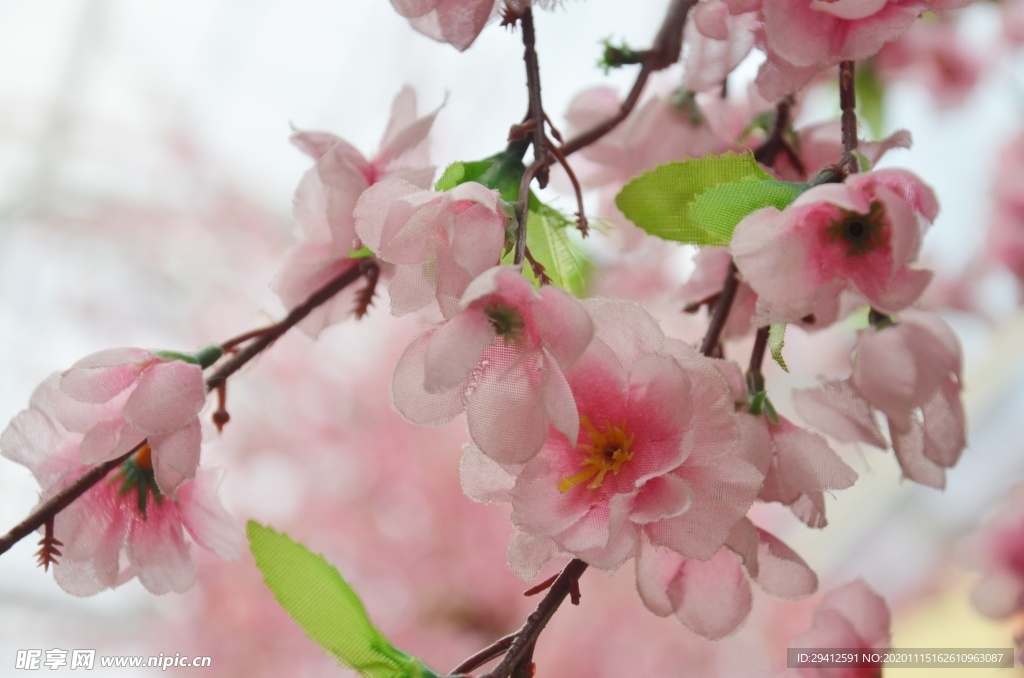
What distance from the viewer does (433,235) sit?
0.21 m

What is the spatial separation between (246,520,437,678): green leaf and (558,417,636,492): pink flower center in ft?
0.30

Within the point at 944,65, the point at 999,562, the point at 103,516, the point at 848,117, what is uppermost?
the point at 944,65

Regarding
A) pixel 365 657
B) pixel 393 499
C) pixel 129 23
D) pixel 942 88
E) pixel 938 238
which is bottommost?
pixel 393 499

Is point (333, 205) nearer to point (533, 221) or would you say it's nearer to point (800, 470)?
point (533, 221)

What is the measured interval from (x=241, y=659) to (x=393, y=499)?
22 cm

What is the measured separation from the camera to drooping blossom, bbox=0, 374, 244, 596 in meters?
0.27

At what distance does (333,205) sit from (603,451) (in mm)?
128

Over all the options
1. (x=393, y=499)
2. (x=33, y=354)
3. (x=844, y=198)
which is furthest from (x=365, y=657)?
→ (x=33, y=354)

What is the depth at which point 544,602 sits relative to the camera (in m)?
0.25

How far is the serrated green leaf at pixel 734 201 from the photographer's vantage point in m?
0.23

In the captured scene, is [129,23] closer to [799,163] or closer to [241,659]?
[241,659]

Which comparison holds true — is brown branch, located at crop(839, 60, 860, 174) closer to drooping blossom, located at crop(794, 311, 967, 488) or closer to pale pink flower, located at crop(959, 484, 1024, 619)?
→ drooping blossom, located at crop(794, 311, 967, 488)

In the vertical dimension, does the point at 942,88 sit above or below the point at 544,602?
above

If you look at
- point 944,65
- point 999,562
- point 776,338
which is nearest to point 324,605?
point 776,338
